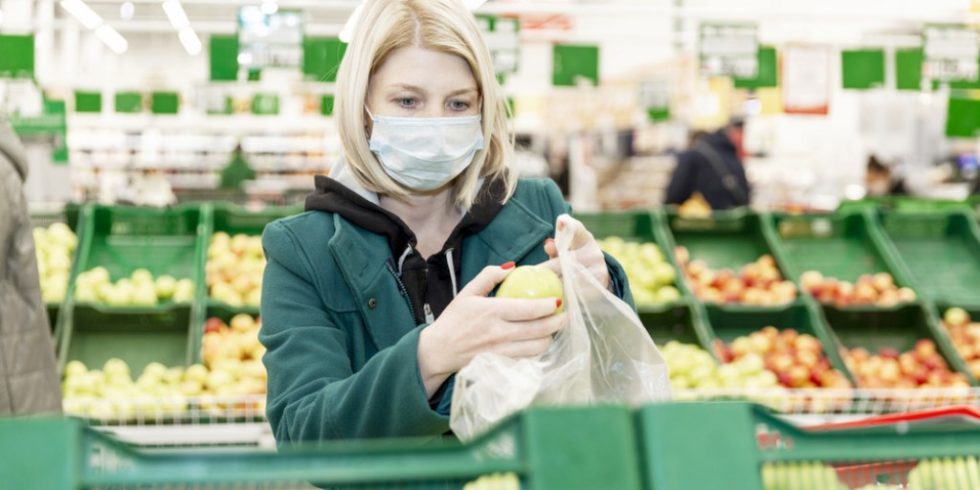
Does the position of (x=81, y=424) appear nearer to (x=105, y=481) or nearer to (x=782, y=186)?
(x=105, y=481)

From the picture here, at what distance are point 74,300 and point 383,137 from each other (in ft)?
10.2

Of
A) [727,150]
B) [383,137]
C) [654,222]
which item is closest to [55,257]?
[654,222]

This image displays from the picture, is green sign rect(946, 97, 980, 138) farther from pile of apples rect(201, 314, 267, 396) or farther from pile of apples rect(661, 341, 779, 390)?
pile of apples rect(201, 314, 267, 396)

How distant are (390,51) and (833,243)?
424cm

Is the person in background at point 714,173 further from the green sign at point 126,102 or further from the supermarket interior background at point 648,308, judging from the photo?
the green sign at point 126,102

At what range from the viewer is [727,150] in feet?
26.1

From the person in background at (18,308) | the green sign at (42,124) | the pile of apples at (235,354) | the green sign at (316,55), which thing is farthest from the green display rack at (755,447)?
the green sign at (42,124)

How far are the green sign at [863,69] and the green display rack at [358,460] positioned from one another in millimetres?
5433

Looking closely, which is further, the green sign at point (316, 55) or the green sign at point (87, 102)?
the green sign at point (87, 102)

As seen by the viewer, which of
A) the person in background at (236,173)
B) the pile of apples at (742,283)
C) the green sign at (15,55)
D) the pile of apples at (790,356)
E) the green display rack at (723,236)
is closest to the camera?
the pile of apples at (790,356)

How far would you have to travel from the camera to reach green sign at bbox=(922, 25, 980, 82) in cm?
592

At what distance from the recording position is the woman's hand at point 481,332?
1335mm

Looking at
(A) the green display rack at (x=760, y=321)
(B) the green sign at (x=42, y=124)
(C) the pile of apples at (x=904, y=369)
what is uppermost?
(B) the green sign at (x=42, y=124)

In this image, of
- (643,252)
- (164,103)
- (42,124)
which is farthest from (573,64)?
(164,103)
